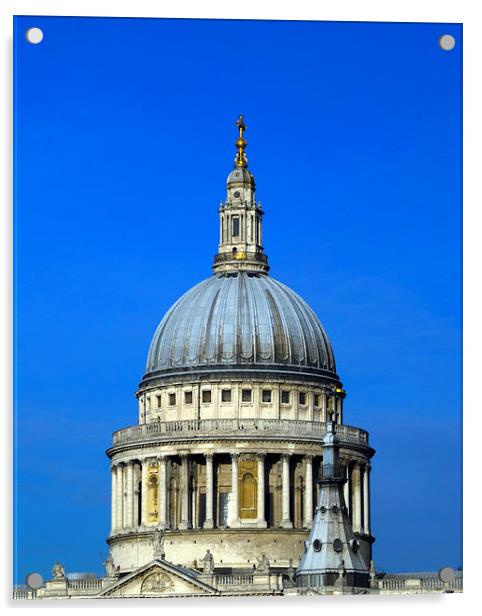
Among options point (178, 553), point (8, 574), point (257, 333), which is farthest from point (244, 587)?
point (8, 574)

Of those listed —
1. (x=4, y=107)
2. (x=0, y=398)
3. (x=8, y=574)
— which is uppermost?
(x=4, y=107)

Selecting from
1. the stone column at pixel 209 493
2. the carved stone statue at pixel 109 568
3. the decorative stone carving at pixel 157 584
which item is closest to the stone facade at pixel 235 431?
the stone column at pixel 209 493

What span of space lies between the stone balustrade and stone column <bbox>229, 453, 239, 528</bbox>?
107 cm

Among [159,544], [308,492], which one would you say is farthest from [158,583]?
[308,492]

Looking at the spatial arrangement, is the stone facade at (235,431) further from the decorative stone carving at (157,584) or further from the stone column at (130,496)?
the decorative stone carving at (157,584)

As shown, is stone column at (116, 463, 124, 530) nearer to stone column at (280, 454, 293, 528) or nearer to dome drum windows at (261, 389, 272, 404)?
dome drum windows at (261, 389, 272, 404)

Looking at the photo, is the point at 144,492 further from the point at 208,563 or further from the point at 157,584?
the point at 157,584

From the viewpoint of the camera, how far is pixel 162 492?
125 m

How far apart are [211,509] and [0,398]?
148ft

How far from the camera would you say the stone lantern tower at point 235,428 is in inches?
4798

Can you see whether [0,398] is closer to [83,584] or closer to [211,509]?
[83,584]

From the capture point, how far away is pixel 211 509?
123 m

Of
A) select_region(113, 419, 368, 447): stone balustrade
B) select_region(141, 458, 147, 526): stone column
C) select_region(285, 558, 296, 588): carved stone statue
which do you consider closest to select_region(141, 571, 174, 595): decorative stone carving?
select_region(285, 558, 296, 588): carved stone statue

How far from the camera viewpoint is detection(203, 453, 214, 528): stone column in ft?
402
